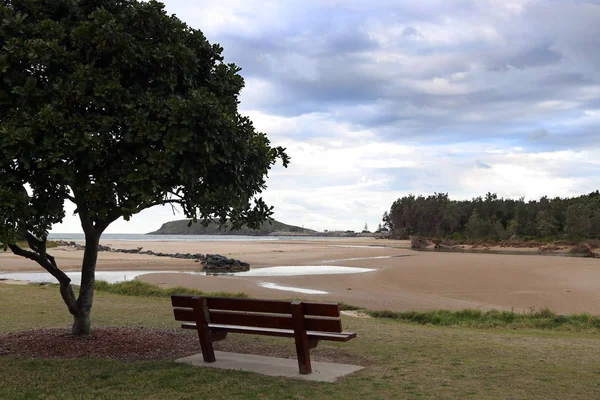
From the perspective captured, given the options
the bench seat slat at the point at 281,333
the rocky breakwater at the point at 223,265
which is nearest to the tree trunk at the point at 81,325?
the bench seat slat at the point at 281,333

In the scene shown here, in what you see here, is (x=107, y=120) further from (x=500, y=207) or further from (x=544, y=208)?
(x=500, y=207)

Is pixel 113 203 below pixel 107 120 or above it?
below

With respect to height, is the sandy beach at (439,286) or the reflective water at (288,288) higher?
the reflective water at (288,288)

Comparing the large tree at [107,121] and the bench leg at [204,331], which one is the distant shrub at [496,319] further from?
the large tree at [107,121]

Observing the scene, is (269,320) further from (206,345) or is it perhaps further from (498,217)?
(498,217)

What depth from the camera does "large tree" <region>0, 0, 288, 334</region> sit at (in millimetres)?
6523

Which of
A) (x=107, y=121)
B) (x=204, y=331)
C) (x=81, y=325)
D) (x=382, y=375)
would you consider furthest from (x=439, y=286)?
(x=107, y=121)

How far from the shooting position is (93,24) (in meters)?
7.21

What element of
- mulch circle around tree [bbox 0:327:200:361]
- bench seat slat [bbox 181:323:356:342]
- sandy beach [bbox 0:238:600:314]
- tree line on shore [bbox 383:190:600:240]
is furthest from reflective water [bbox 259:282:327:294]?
tree line on shore [bbox 383:190:600:240]

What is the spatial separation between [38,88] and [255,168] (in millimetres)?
3038

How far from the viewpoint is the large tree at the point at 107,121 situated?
6.52 m

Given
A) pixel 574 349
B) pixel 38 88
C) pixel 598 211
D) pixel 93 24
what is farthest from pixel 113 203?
pixel 598 211

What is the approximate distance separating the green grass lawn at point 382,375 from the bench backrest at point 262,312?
710mm

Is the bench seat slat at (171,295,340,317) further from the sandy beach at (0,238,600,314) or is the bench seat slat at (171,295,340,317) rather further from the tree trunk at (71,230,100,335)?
the sandy beach at (0,238,600,314)
